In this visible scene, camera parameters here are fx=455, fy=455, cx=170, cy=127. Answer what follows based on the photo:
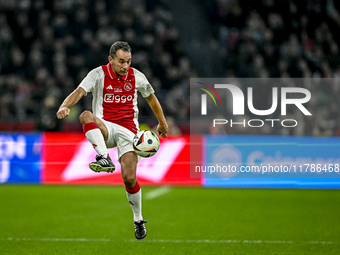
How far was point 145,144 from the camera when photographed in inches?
171

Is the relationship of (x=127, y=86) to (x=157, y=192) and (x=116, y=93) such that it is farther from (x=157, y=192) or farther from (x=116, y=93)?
(x=157, y=192)

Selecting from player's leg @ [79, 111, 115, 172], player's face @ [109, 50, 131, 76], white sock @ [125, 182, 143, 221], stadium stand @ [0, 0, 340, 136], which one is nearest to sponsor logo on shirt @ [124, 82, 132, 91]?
player's face @ [109, 50, 131, 76]

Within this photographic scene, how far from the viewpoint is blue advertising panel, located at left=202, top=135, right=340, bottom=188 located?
941cm

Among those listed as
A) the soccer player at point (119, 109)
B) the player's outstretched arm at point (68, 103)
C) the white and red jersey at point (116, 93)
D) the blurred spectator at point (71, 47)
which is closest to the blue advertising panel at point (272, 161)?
the blurred spectator at point (71, 47)

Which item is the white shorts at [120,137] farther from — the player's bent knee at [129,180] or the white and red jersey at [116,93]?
the player's bent knee at [129,180]

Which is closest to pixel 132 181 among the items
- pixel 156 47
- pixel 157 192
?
pixel 157 192

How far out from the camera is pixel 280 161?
374 inches

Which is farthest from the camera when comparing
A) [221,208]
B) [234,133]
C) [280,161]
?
[234,133]

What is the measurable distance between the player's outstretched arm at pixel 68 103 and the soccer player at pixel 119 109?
0.19 feet

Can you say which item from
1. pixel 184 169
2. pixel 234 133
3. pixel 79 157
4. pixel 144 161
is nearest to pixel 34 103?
pixel 79 157

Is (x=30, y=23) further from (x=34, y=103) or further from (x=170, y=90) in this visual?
(x=170, y=90)

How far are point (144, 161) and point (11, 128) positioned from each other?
3.30 m

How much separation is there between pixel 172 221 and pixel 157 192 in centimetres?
276

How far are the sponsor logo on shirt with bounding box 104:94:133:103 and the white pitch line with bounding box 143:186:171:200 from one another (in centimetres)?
491
